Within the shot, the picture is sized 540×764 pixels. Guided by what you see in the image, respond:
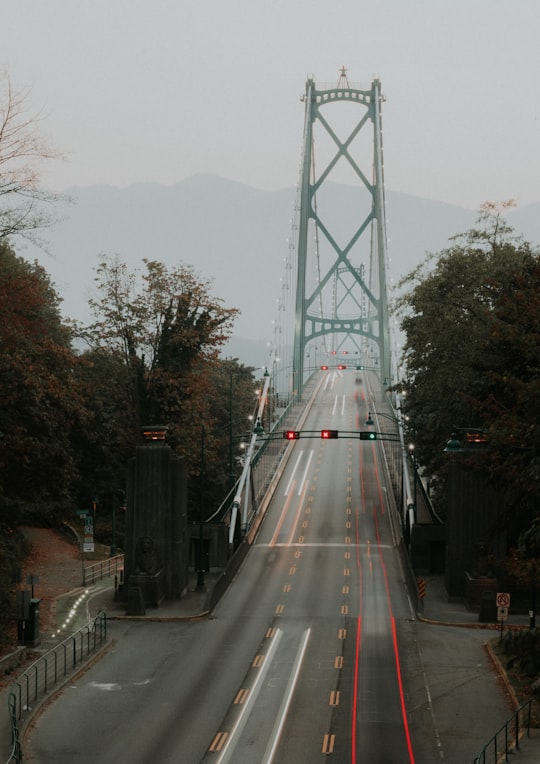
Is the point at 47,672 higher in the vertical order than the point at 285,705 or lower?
higher

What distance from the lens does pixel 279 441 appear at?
88562 mm

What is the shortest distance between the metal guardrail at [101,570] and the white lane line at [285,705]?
14754 millimetres

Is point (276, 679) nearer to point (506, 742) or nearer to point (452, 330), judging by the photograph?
point (506, 742)

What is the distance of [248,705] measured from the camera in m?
30.3

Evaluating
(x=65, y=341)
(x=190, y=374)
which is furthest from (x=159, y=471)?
(x=65, y=341)

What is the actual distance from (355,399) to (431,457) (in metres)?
65.5

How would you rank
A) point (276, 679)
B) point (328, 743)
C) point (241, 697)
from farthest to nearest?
point (276, 679) → point (241, 697) → point (328, 743)

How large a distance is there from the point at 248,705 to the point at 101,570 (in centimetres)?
2376

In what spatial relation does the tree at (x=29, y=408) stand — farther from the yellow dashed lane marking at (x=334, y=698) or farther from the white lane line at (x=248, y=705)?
the yellow dashed lane marking at (x=334, y=698)

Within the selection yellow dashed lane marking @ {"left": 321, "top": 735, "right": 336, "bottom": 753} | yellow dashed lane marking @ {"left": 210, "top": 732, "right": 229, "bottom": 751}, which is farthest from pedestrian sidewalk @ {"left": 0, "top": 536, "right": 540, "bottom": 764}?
yellow dashed lane marking @ {"left": 321, "top": 735, "right": 336, "bottom": 753}

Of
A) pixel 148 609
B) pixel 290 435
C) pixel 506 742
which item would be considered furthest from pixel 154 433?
pixel 506 742

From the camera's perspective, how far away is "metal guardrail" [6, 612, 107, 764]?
26.7 meters

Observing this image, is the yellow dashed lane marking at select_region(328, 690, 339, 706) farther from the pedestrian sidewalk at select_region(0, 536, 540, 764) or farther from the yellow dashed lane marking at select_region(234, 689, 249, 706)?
the pedestrian sidewalk at select_region(0, 536, 540, 764)

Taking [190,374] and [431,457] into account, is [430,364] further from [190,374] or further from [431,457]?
[190,374]
